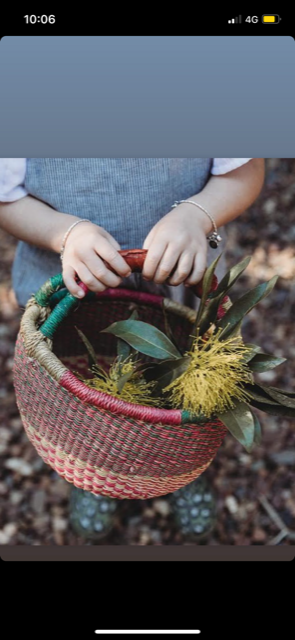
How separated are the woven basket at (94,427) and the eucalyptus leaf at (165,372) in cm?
6

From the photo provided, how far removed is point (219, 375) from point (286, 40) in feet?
0.97

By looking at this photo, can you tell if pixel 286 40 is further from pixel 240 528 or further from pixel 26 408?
pixel 240 528

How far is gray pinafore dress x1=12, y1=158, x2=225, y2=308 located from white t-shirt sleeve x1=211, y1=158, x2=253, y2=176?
0.05 ft

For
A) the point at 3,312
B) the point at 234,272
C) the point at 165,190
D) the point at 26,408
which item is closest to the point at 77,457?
the point at 26,408

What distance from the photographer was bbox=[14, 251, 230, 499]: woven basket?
0.53m

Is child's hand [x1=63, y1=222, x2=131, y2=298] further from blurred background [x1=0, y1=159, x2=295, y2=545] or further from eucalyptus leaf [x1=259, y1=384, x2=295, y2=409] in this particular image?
blurred background [x1=0, y1=159, x2=295, y2=545]

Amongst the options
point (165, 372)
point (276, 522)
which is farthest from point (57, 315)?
point (276, 522)

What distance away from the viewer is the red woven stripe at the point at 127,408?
1.72 ft

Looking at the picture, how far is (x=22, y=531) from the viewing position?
839 millimetres

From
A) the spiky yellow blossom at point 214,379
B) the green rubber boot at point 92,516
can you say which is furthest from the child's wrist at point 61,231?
the green rubber boot at point 92,516
